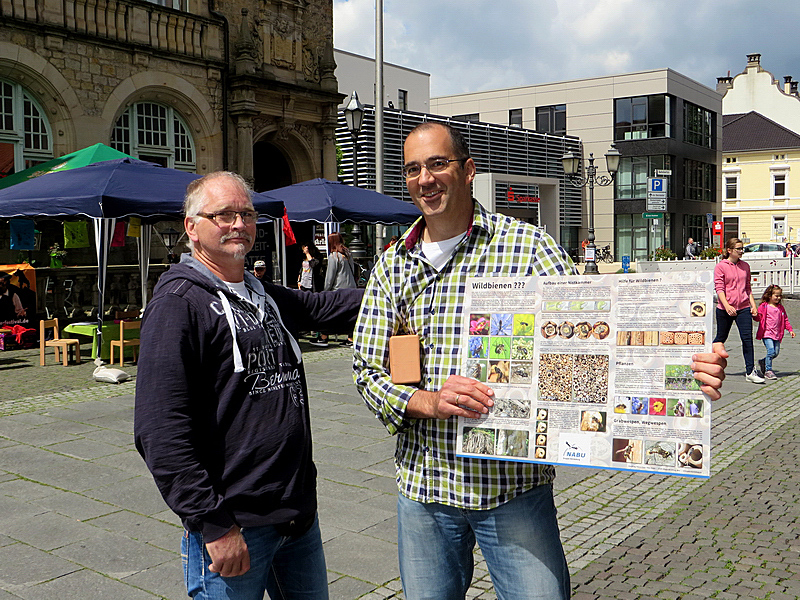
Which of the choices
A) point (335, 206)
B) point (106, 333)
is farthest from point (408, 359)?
point (335, 206)

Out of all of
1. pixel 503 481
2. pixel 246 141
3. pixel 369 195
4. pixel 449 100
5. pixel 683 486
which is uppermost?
pixel 449 100

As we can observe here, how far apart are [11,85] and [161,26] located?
4.04 metres

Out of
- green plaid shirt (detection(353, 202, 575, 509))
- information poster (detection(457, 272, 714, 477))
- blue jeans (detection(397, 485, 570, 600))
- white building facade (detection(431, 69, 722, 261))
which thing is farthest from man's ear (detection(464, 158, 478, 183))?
white building facade (detection(431, 69, 722, 261))

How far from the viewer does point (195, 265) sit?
7.97 ft

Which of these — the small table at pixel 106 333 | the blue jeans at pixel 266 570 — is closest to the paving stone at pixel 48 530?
the blue jeans at pixel 266 570

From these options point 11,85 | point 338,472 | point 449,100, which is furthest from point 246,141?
point 449,100

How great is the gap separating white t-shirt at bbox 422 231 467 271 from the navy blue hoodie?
54 centimetres

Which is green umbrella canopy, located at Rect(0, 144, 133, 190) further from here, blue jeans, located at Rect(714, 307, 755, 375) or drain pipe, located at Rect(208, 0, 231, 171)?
blue jeans, located at Rect(714, 307, 755, 375)

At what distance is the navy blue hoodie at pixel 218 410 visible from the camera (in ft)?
7.23

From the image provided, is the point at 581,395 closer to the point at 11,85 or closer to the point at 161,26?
the point at 11,85

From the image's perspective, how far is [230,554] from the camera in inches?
88.4

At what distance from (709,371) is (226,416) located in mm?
1340

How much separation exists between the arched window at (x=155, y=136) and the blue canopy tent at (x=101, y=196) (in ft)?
23.9

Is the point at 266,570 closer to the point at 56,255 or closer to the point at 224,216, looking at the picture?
the point at 224,216
